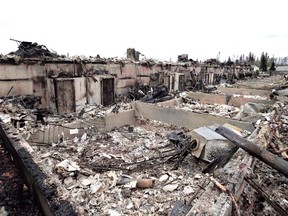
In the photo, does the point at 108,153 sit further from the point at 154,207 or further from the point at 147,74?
the point at 147,74

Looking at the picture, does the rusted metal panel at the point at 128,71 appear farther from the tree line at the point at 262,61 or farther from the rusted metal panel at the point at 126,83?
the tree line at the point at 262,61

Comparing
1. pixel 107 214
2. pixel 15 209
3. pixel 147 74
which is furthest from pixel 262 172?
pixel 147 74

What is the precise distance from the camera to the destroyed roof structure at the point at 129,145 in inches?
92.4

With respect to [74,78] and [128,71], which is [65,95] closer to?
[74,78]

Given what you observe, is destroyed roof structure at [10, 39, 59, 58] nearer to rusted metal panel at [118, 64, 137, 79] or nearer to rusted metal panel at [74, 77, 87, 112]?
rusted metal panel at [74, 77, 87, 112]

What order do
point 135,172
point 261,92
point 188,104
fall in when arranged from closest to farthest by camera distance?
1. point 135,172
2. point 188,104
3. point 261,92

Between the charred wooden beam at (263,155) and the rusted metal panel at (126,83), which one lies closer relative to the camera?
the charred wooden beam at (263,155)

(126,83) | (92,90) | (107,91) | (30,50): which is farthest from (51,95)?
(126,83)

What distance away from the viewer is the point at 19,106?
21.0ft

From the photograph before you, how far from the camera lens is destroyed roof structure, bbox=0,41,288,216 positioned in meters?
2.35

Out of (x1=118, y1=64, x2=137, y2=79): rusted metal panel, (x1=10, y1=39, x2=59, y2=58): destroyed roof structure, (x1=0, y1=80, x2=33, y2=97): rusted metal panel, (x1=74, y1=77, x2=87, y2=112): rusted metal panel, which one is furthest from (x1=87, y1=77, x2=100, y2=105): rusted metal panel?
(x1=0, y1=80, x2=33, y2=97): rusted metal panel

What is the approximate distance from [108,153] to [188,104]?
5839 mm

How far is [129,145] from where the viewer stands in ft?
19.5

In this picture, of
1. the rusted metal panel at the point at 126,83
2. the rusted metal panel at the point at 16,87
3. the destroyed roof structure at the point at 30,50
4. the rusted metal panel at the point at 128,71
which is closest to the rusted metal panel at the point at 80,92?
the destroyed roof structure at the point at 30,50
